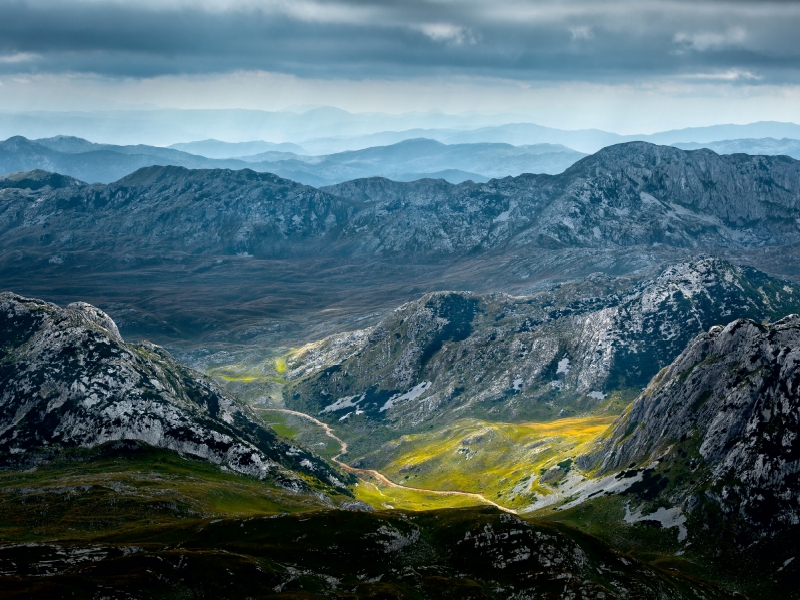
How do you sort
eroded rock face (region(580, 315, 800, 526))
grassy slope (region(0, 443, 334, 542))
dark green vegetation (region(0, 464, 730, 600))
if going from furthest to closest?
eroded rock face (region(580, 315, 800, 526)) → grassy slope (region(0, 443, 334, 542)) → dark green vegetation (region(0, 464, 730, 600))

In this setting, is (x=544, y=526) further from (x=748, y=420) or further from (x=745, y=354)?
(x=745, y=354)

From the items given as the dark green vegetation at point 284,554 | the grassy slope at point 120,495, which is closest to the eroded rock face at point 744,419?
the dark green vegetation at point 284,554

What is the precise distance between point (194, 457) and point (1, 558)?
95.8 metres

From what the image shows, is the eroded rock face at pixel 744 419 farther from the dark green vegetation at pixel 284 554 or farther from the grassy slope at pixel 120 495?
the grassy slope at pixel 120 495

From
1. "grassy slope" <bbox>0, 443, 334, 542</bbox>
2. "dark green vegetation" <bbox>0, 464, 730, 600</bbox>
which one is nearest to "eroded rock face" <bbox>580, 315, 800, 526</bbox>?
"dark green vegetation" <bbox>0, 464, 730, 600</bbox>

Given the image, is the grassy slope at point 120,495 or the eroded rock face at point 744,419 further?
the eroded rock face at point 744,419

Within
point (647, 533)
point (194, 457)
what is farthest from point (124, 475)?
point (647, 533)

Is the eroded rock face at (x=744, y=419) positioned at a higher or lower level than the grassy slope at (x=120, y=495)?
higher

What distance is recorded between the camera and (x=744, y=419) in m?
165

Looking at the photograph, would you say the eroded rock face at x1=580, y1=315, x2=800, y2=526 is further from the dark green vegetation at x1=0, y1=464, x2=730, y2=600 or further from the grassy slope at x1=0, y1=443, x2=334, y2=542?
the grassy slope at x1=0, y1=443, x2=334, y2=542

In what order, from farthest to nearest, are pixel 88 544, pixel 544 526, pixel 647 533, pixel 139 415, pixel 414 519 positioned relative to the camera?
pixel 139 415 < pixel 647 533 < pixel 414 519 < pixel 544 526 < pixel 88 544

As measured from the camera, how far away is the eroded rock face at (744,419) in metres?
147

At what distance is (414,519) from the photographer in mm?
137500

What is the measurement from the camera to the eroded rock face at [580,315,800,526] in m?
147
